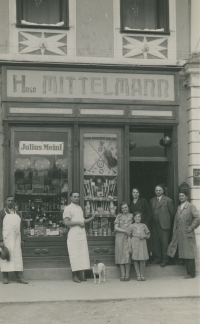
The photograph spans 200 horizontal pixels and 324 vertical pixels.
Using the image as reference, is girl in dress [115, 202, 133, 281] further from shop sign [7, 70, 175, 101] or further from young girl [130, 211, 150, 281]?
shop sign [7, 70, 175, 101]

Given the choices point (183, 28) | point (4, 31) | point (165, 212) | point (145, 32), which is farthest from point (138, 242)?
point (4, 31)

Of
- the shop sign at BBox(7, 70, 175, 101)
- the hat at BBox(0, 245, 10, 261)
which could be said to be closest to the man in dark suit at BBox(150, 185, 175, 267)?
the shop sign at BBox(7, 70, 175, 101)

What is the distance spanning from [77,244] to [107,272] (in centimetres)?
98

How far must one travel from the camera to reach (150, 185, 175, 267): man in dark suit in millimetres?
12227

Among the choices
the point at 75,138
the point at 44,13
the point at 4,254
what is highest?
the point at 44,13

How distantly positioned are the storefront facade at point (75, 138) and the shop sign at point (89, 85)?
22 mm

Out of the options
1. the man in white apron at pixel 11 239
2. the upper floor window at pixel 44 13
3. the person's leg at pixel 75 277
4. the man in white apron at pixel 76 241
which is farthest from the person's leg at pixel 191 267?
the upper floor window at pixel 44 13

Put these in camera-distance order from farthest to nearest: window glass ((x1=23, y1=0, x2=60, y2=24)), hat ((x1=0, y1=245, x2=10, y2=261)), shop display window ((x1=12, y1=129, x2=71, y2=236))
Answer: window glass ((x1=23, y1=0, x2=60, y2=24)) → shop display window ((x1=12, y1=129, x2=71, y2=236)) → hat ((x1=0, y1=245, x2=10, y2=261))

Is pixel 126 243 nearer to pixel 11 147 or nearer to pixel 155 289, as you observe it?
pixel 155 289

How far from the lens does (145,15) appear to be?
42.5ft

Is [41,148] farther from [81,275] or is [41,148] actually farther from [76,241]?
[81,275]

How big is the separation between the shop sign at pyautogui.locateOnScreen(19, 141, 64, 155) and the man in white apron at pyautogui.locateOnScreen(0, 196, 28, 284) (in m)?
1.30

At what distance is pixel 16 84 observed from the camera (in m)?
12.0

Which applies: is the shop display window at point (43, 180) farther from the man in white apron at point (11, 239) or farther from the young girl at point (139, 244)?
the young girl at point (139, 244)
